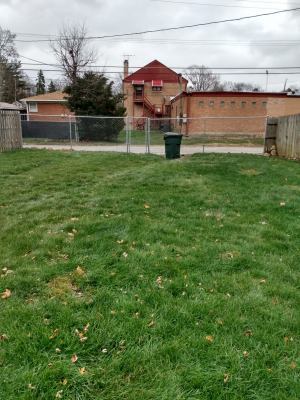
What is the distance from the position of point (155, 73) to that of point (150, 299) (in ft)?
137

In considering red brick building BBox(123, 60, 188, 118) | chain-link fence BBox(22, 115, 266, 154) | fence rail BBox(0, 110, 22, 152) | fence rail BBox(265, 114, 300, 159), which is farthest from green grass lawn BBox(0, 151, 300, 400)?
red brick building BBox(123, 60, 188, 118)

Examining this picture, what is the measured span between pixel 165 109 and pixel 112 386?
3909 cm

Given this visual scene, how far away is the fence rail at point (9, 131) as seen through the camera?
1466 centimetres

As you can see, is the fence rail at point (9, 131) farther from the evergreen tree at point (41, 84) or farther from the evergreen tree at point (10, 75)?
the evergreen tree at point (41, 84)

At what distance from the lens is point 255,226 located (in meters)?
4.91

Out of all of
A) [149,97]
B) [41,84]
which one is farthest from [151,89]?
[41,84]

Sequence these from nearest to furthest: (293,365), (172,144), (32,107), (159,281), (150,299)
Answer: (293,365)
(150,299)
(159,281)
(172,144)
(32,107)

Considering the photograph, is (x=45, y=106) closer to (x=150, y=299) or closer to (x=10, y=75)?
(x=10, y=75)

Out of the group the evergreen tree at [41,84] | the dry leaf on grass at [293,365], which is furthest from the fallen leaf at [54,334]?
the evergreen tree at [41,84]

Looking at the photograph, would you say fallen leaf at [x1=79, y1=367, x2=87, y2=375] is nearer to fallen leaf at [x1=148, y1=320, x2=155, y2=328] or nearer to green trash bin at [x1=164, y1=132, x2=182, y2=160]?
fallen leaf at [x1=148, y1=320, x2=155, y2=328]

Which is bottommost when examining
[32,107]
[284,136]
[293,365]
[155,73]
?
[293,365]

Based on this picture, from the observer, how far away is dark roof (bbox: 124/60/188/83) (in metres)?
41.1

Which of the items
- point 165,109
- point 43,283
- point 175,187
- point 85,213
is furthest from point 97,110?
point 43,283

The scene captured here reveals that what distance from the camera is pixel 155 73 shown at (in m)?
41.7
